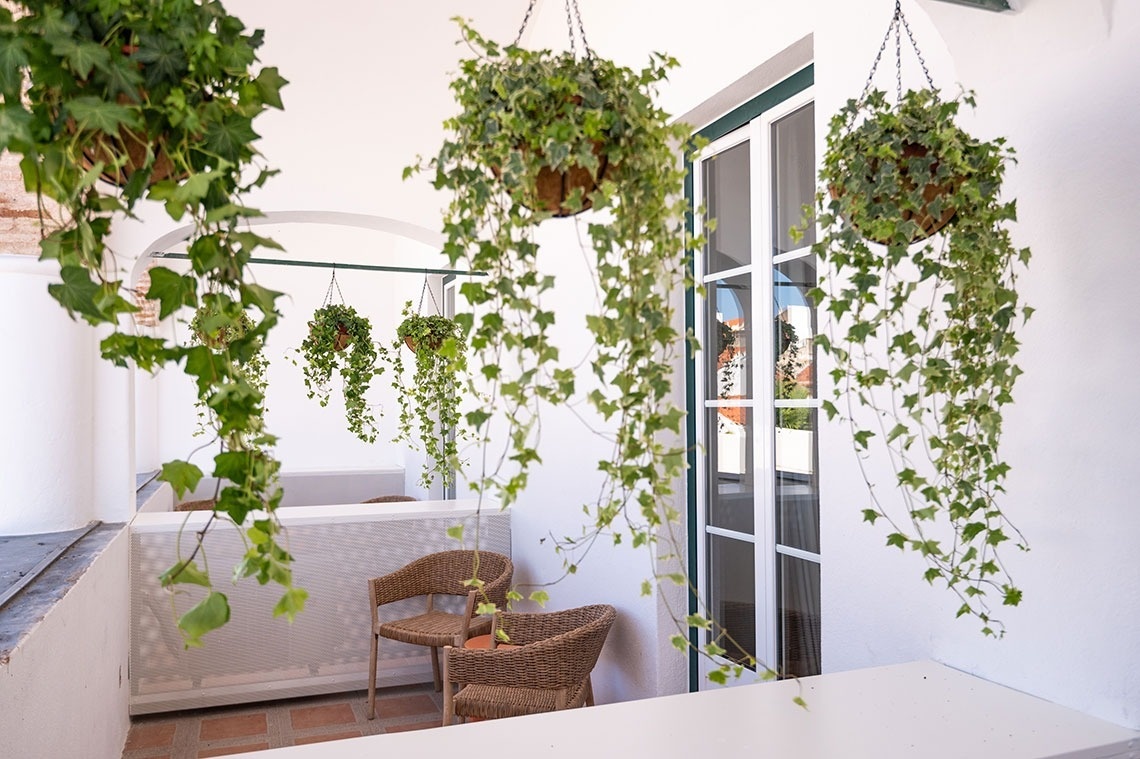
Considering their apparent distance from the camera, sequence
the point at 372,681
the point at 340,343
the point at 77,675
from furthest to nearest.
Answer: the point at 340,343
the point at 372,681
the point at 77,675

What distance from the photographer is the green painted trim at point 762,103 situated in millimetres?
2957

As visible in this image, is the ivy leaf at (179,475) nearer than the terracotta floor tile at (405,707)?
Yes

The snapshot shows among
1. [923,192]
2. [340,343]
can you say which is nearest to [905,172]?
[923,192]

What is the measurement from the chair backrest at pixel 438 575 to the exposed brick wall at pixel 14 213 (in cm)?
242

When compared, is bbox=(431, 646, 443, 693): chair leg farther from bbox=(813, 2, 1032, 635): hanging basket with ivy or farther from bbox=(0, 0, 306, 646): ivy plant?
bbox=(0, 0, 306, 646): ivy plant

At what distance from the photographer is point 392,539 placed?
5.27 meters

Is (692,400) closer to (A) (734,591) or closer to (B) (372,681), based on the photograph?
(A) (734,591)

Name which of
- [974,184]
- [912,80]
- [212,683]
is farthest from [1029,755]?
[212,683]

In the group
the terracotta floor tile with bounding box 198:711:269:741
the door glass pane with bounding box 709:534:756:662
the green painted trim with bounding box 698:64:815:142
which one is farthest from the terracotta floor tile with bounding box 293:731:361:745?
the green painted trim with bounding box 698:64:815:142

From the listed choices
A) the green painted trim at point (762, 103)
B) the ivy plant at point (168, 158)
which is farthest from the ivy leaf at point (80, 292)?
the green painted trim at point (762, 103)

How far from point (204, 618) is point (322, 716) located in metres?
4.37

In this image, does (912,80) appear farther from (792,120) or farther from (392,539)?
(392,539)

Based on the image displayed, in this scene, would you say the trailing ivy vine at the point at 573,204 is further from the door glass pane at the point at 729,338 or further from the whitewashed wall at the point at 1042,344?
the door glass pane at the point at 729,338

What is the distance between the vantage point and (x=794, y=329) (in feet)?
10.2
